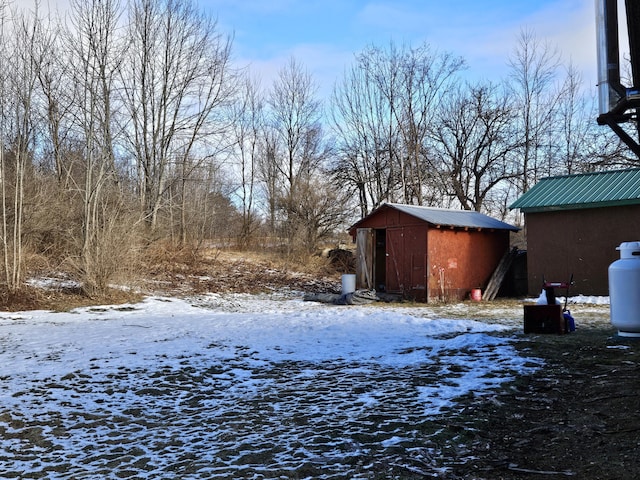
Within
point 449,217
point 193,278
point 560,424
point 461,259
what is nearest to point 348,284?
point 461,259

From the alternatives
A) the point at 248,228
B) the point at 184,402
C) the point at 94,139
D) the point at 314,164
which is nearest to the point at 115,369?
the point at 184,402

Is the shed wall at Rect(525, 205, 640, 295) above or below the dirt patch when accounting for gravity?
above

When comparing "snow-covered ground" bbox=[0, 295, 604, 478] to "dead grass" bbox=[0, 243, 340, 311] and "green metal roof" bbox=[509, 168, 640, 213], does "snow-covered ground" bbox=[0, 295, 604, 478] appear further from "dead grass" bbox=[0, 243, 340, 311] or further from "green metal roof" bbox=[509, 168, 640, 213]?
"green metal roof" bbox=[509, 168, 640, 213]

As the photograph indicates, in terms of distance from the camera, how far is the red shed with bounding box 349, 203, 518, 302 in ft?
49.8

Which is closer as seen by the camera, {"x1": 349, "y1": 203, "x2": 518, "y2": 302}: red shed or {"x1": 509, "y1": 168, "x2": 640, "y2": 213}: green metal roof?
{"x1": 509, "y1": 168, "x2": 640, "y2": 213}: green metal roof

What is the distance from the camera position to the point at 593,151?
2464 centimetres

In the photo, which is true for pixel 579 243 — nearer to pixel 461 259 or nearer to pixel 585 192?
pixel 585 192

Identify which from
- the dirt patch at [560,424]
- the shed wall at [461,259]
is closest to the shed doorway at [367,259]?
the shed wall at [461,259]

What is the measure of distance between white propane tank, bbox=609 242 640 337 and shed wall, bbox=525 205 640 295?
7891mm

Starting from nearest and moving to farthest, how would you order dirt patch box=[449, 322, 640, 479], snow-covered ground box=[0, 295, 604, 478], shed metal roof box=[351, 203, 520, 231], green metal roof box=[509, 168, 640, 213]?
dirt patch box=[449, 322, 640, 479] → snow-covered ground box=[0, 295, 604, 478] → green metal roof box=[509, 168, 640, 213] → shed metal roof box=[351, 203, 520, 231]

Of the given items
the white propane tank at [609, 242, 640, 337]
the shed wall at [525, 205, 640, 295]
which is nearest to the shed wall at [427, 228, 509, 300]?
the shed wall at [525, 205, 640, 295]

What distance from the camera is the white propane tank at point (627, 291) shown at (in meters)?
7.05

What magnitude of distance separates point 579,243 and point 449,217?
12.5ft

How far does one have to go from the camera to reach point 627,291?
23.2 feet
